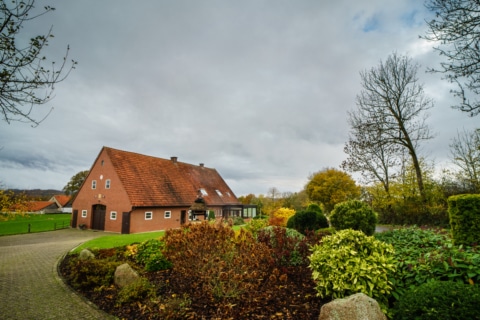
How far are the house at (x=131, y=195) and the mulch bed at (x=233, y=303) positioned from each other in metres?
17.1

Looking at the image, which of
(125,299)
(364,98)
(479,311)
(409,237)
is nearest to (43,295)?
(125,299)

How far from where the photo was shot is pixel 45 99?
4883 millimetres

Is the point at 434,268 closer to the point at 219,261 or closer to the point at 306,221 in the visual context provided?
the point at 219,261

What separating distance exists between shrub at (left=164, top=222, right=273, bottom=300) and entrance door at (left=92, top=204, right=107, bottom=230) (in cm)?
2136

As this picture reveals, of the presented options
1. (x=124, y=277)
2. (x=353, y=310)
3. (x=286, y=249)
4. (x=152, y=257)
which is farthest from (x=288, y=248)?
(x=124, y=277)

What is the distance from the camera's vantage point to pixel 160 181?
28.3 meters

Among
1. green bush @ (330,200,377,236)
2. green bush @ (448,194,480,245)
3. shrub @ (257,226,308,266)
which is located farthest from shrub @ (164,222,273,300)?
green bush @ (330,200,377,236)

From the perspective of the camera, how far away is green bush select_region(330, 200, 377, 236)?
40.1 ft

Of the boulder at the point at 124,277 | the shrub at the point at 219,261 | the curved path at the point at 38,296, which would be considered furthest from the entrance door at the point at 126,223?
the shrub at the point at 219,261

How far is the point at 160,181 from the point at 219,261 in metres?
Answer: 24.0

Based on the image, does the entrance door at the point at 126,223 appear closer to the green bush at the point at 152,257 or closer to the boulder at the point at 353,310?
the green bush at the point at 152,257

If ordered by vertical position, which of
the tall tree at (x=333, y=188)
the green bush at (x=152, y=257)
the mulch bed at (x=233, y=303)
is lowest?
the mulch bed at (x=233, y=303)

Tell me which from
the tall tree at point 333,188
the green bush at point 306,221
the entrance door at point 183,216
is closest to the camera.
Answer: the green bush at point 306,221

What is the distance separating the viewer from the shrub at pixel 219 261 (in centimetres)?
554
